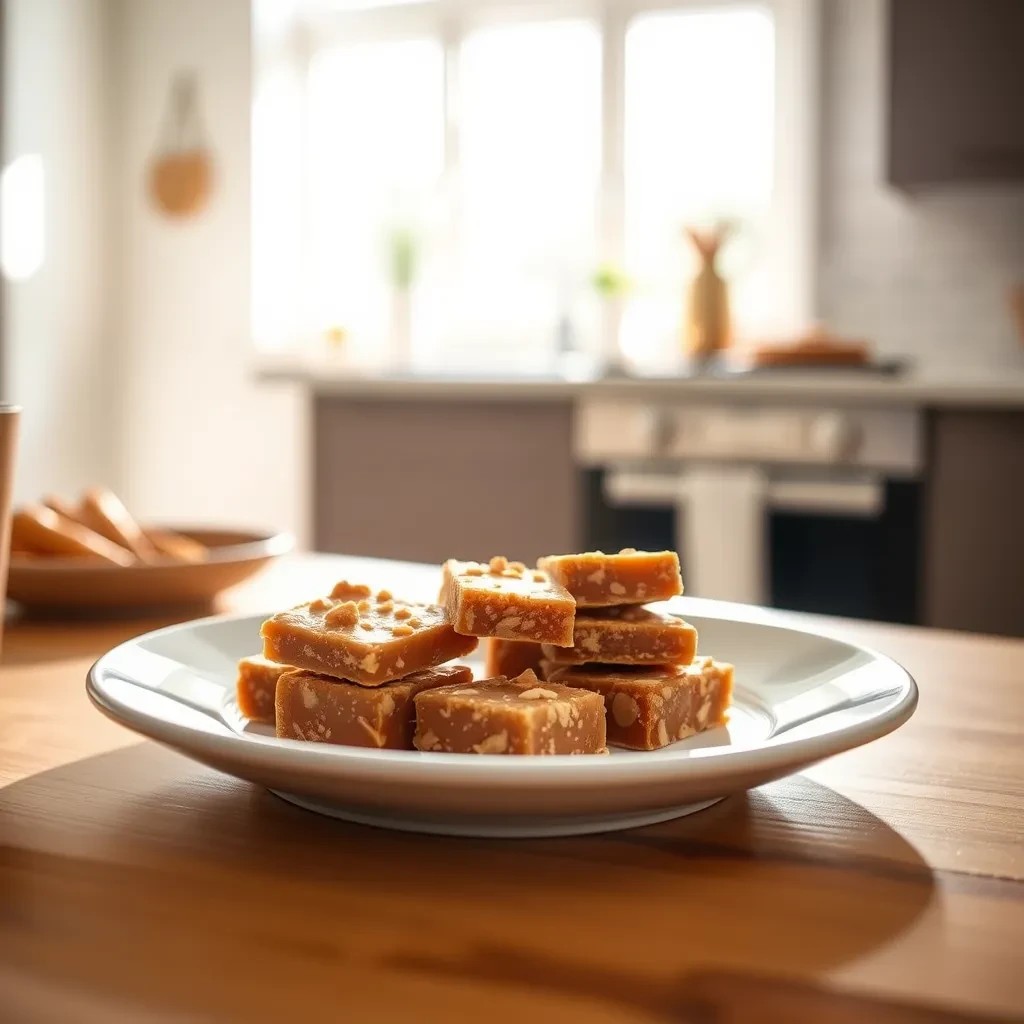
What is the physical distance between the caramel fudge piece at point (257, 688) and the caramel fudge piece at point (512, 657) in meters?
0.12

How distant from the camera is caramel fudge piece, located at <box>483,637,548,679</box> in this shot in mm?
718

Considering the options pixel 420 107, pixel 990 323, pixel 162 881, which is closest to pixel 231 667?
pixel 162 881

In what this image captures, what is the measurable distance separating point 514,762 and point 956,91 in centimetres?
272

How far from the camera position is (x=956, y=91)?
284 cm

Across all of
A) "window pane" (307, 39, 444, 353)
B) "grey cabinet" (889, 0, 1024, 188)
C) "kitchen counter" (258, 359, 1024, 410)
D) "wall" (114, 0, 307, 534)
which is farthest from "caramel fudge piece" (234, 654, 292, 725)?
"window pane" (307, 39, 444, 353)

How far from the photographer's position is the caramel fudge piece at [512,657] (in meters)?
0.72

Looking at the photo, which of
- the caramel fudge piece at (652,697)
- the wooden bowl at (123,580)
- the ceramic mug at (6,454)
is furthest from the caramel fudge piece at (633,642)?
the wooden bowl at (123,580)

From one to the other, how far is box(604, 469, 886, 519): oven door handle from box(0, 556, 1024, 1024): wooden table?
1945 mm

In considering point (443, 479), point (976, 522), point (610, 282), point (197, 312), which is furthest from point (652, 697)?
point (197, 312)

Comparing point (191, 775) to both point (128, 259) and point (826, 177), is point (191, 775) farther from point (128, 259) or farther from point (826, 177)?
point (128, 259)

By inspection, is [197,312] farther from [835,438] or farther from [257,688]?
[257,688]

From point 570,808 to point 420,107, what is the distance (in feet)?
13.5

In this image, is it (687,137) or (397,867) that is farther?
(687,137)

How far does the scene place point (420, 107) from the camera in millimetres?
4355
